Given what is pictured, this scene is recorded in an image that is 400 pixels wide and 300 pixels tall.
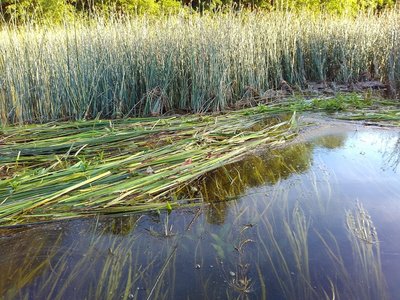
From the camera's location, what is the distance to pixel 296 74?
531 cm

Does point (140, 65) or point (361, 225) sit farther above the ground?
point (140, 65)

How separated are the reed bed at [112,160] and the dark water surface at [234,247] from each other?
101 millimetres

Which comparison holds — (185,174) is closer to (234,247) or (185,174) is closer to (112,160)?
(112,160)

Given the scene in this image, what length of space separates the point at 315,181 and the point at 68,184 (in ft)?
4.46

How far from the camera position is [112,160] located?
231cm

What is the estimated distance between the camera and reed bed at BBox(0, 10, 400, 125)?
3855 mm

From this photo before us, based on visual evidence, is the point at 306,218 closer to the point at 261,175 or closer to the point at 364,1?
the point at 261,175

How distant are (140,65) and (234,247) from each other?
3.12 m

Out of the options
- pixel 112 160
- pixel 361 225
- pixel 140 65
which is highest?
pixel 140 65

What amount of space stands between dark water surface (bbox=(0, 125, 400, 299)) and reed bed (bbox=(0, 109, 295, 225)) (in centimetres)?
10

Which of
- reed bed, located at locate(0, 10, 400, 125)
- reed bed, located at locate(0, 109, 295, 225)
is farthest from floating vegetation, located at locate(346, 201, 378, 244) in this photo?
reed bed, located at locate(0, 10, 400, 125)

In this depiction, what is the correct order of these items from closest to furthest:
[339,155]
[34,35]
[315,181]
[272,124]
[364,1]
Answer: [315,181], [339,155], [272,124], [34,35], [364,1]

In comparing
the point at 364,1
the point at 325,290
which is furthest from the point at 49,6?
the point at 364,1

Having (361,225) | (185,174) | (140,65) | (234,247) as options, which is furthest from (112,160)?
(140,65)
